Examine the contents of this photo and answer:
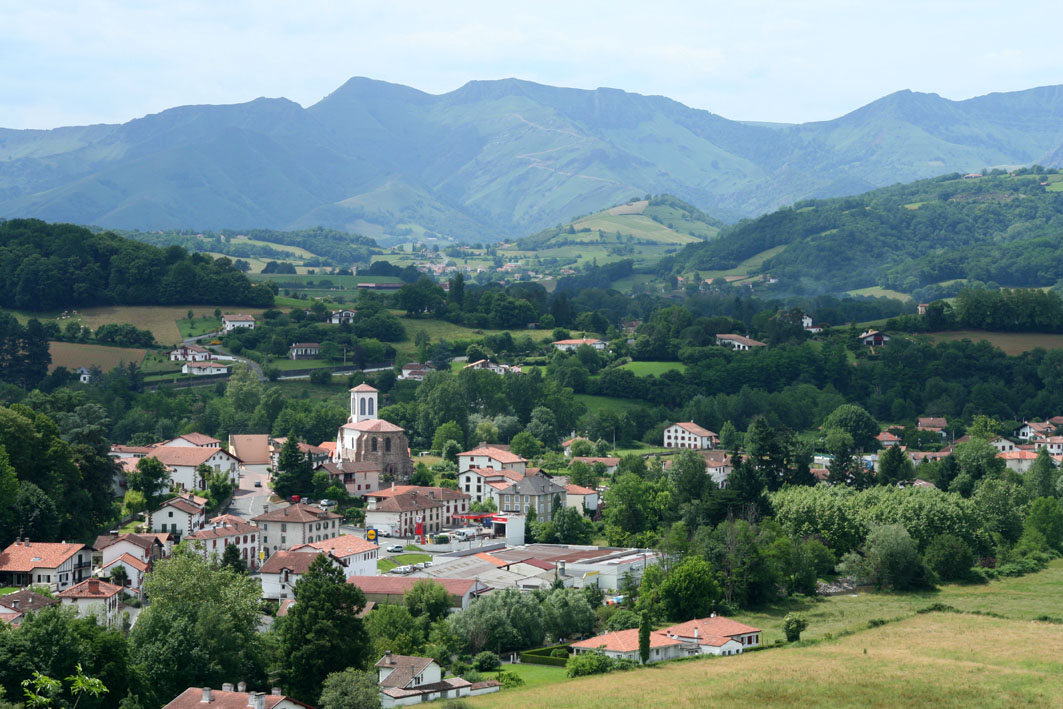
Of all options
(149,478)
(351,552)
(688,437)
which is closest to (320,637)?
(351,552)

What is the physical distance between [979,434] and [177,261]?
67.7 m

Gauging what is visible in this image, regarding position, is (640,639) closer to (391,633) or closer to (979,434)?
(391,633)

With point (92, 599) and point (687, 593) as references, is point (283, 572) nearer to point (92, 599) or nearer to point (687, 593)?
point (92, 599)

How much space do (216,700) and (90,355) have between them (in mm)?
67368

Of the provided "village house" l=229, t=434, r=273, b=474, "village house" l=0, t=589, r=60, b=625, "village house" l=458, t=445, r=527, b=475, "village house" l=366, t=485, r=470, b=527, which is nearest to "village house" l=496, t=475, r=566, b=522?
"village house" l=366, t=485, r=470, b=527

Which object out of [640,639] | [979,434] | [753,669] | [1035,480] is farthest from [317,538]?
[979,434]

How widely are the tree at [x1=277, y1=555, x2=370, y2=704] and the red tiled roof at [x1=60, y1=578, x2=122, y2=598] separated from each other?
726 centimetres

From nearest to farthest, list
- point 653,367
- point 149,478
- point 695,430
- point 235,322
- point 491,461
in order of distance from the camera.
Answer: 1. point 149,478
2. point 491,461
3. point 695,430
4. point 653,367
5. point 235,322

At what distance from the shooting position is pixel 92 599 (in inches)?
1753

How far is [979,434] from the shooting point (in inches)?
3597

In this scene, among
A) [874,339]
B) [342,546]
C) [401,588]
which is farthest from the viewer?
[874,339]

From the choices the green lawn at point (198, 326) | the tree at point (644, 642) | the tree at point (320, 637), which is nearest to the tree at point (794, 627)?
the tree at point (644, 642)

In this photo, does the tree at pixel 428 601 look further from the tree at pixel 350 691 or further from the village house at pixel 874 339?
the village house at pixel 874 339

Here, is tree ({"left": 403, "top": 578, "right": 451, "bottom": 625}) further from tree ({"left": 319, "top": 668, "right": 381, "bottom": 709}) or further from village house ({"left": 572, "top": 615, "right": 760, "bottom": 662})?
tree ({"left": 319, "top": 668, "right": 381, "bottom": 709})
